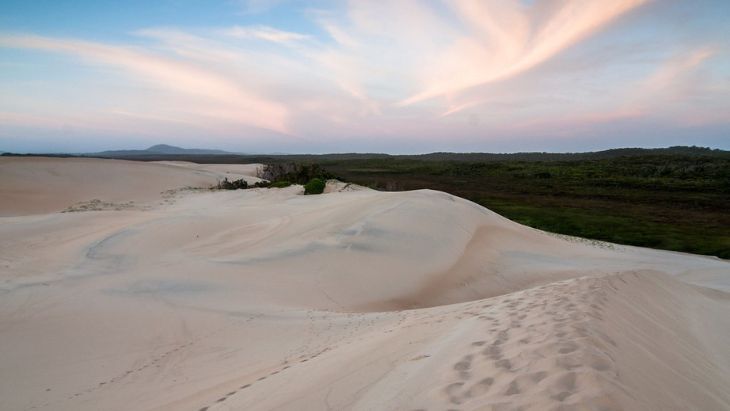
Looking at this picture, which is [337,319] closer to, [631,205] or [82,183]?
[82,183]

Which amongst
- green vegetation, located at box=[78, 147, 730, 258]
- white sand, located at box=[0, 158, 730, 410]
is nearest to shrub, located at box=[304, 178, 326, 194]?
green vegetation, located at box=[78, 147, 730, 258]

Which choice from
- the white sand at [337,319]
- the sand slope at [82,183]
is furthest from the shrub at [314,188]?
the sand slope at [82,183]

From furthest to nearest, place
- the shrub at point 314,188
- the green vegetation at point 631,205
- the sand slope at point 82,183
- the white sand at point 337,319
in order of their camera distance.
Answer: the sand slope at point 82,183 < the shrub at point 314,188 < the green vegetation at point 631,205 < the white sand at point 337,319

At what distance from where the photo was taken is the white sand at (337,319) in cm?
290

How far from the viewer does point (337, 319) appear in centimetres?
562

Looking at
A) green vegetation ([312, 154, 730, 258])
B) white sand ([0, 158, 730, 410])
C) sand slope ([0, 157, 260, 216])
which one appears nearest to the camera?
white sand ([0, 158, 730, 410])

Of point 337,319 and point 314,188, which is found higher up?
point 314,188

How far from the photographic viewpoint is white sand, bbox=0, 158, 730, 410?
290 centimetres

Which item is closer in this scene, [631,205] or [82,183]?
[82,183]

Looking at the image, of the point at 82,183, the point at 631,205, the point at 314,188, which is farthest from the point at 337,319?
the point at 631,205

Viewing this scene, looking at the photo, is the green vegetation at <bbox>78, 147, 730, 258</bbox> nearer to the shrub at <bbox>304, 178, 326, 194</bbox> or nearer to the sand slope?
the shrub at <bbox>304, 178, 326, 194</bbox>

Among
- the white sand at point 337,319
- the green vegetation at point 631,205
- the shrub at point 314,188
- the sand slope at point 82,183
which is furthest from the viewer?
the sand slope at point 82,183

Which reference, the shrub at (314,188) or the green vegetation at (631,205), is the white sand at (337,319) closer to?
the green vegetation at (631,205)

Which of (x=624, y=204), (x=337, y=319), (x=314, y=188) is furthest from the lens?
(x=624, y=204)
